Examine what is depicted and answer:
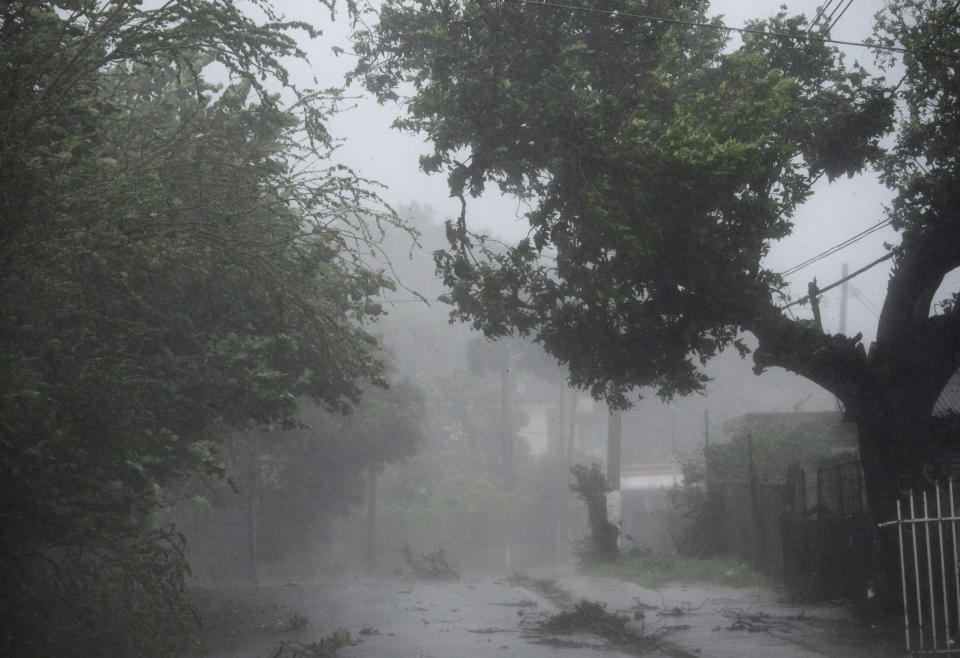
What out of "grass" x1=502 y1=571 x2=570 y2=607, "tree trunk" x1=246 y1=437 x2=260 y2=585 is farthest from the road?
"tree trunk" x1=246 y1=437 x2=260 y2=585

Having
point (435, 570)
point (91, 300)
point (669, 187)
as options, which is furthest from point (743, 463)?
point (91, 300)

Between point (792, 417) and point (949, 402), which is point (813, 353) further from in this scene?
point (792, 417)

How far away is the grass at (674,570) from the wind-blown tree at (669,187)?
8.96 metres

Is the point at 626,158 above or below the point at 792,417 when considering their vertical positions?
above

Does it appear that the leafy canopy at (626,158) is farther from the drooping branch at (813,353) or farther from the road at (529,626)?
the road at (529,626)

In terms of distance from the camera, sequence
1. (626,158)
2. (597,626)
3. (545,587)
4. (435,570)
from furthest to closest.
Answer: (435,570) → (545,587) → (597,626) → (626,158)

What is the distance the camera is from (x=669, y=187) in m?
10.9

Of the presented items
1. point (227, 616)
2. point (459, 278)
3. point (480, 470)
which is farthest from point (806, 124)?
point (480, 470)

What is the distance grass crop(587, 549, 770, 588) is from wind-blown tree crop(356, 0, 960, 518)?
896 cm

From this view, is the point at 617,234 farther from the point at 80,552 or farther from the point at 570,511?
the point at 570,511

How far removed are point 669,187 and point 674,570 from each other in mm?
15513

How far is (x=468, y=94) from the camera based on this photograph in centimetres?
1172

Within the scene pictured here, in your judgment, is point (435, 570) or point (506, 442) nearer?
point (435, 570)

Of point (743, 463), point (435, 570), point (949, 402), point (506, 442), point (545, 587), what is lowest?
point (435, 570)
